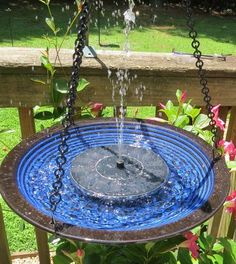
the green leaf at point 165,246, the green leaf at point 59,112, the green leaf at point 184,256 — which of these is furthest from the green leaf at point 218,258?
the green leaf at point 59,112

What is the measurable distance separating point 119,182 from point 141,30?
9.24m

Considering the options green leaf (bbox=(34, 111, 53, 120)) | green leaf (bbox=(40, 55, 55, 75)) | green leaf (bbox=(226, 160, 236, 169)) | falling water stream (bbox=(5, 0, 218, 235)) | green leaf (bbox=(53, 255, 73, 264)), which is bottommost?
green leaf (bbox=(53, 255, 73, 264))

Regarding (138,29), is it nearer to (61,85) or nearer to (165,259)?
(61,85)

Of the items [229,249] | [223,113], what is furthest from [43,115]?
[229,249]

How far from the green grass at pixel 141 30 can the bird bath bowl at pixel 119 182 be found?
6.39 m

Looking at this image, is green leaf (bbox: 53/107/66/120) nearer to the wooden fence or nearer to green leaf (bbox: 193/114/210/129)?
the wooden fence

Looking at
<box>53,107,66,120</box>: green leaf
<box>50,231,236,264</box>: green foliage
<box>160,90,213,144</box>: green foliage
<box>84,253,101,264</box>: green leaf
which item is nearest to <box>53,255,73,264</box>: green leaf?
<box>50,231,236,264</box>: green foliage

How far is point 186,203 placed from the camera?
113cm

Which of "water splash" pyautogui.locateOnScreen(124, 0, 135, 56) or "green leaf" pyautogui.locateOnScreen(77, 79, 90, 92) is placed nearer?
"water splash" pyautogui.locateOnScreen(124, 0, 135, 56)

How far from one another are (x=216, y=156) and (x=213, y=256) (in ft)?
Result: 1.88

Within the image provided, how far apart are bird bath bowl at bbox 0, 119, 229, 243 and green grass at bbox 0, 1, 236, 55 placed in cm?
639

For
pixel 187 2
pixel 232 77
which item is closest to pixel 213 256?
pixel 232 77

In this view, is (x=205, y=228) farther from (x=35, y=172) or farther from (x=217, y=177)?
(x=35, y=172)

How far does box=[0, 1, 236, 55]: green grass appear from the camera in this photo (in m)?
8.16
